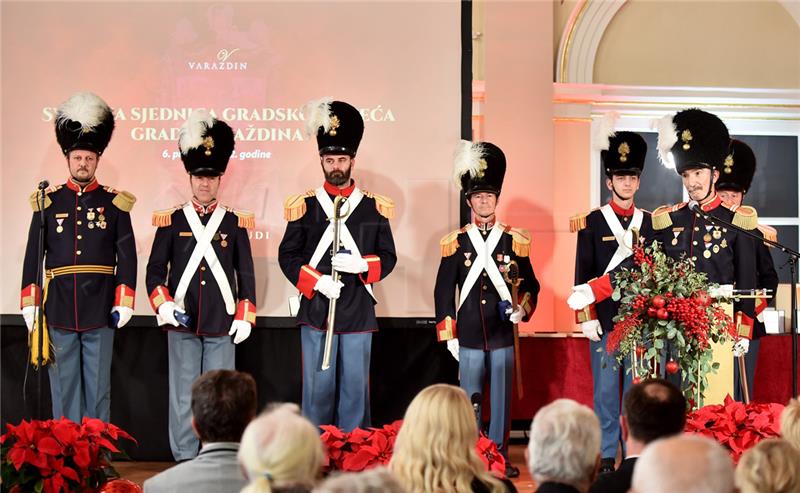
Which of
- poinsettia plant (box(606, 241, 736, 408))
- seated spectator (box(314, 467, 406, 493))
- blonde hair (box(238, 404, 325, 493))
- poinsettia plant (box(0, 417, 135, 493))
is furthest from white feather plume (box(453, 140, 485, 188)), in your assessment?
seated spectator (box(314, 467, 406, 493))

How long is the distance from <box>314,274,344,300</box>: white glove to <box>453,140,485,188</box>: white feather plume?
2.94 feet

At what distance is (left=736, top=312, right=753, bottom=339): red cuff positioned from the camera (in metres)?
5.33

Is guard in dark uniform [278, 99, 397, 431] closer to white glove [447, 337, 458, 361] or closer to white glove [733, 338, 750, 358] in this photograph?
white glove [447, 337, 458, 361]

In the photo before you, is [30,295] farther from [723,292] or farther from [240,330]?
[723,292]

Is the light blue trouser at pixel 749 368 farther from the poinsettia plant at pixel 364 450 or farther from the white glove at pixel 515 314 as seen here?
the poinsettia plant at pixel 364 450

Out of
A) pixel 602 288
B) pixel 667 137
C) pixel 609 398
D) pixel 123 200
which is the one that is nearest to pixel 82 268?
pixel 123 200

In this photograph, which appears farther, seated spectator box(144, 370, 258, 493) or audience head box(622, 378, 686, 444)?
audience head box(622, 378, 686, 444)

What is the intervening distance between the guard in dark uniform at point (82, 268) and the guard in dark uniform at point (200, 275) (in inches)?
A: 7.4

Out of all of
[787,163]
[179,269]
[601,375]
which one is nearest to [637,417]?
[601,375]

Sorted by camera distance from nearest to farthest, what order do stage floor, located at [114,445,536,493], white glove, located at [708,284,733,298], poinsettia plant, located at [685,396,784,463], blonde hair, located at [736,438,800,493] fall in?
blonde hair, located at [736,438,800,493] < poinsettia plant, located at [685,396,784,463] < white glove, located at [708,284,733,298] < stage floor, located at [114,445,536,493]

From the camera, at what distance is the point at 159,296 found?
525 centimetres

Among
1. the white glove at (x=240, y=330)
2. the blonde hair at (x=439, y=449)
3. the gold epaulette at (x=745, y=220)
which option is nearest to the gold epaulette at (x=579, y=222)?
the gold epaulette at (x=745, y=220)

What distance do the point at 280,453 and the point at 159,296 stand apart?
3211mm

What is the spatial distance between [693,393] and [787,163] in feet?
12.6
